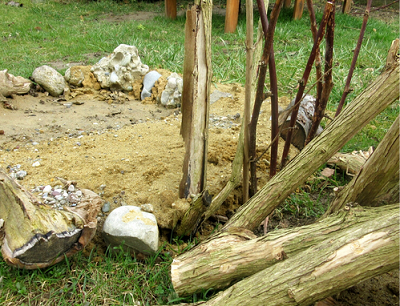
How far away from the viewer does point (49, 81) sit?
4.09 m

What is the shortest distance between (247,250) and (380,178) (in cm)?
67

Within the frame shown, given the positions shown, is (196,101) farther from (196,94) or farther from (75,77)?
(75,77)

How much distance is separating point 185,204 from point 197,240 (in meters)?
0.26

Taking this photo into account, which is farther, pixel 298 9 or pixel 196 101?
pixel 298 9

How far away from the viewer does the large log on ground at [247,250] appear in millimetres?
1585

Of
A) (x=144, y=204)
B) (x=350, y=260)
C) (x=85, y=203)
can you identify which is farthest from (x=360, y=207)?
(x=85, y=203)

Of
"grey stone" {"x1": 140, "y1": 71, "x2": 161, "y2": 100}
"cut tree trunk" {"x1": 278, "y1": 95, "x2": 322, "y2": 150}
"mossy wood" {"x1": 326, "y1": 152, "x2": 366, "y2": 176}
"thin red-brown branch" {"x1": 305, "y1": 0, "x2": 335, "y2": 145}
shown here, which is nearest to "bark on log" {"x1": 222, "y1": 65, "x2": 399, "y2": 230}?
"thin red-brown branch" {"x1": 305, "y1": 0, "x2": 335, "y2": 145}

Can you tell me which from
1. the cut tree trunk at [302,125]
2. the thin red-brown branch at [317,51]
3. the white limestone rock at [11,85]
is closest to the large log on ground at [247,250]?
the thin red-brown branch at [317,51]

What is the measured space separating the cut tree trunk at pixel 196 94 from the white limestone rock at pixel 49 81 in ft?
7.64

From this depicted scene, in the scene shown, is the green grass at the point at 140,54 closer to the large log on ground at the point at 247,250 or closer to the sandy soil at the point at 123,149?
the large log on ground at the point at 247,250

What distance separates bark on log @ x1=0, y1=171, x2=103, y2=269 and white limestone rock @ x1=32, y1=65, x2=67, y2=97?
230 centimetres

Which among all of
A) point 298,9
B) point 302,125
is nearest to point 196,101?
point 302,125

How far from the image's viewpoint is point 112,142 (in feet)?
10.3

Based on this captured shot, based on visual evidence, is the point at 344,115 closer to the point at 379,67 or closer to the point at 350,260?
the point at 350,260
